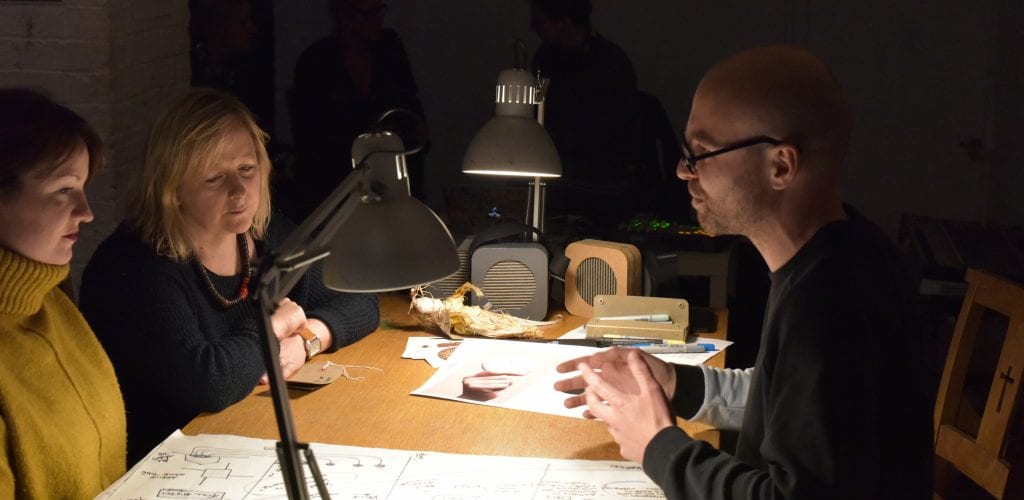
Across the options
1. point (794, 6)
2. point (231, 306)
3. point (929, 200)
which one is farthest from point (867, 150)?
point (231, 306)

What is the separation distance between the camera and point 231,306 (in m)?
2.21

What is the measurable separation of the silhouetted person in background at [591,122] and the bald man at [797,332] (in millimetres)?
2805

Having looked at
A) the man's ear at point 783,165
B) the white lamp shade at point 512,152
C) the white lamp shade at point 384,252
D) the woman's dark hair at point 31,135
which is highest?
the man's ear at point 783,165

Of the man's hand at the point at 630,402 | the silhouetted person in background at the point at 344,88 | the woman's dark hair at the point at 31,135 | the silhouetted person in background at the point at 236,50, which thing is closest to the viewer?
the man's hand at the point at 630,402

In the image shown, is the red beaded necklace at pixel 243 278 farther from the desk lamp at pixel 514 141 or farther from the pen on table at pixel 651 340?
the pen on table at pixel 651 340

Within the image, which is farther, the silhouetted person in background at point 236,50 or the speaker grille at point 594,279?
the silhouetted person in background at point 236,50

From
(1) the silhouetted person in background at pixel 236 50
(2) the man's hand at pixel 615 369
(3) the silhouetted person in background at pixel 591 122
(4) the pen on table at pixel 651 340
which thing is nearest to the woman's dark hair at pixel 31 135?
(2) the man's hand at pixel 615 369

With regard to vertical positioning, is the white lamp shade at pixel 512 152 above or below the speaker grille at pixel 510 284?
above

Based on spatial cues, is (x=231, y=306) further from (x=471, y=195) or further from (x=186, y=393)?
(x=471, y=195)

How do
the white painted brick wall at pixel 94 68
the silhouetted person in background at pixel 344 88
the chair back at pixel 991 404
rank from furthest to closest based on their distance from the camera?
the silhouetted person in background at pixel 344 88, the white painted brick wall at pixel 94 68, the chair back at pixel 991 404

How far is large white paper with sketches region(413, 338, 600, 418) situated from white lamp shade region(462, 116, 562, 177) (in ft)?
1.39

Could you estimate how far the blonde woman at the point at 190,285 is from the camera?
1.98m

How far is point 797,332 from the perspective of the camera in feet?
4.19

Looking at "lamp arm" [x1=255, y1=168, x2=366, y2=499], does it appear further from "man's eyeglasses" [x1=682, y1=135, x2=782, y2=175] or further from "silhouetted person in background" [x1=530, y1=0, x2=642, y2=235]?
"silhouetted person in background" [x1=530, y1=0, x2=642, y2=235]
